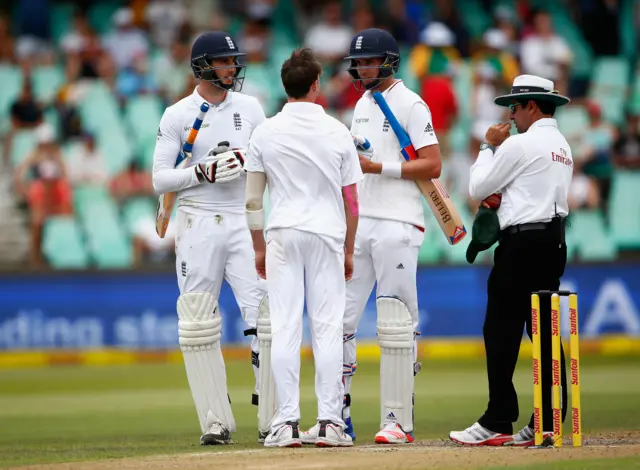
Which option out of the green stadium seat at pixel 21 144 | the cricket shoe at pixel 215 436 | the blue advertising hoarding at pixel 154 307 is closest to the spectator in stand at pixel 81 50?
the green stadium seat at pixel 21 144

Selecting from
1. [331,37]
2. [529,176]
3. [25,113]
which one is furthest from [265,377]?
[331,37]

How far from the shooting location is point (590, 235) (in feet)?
57.2

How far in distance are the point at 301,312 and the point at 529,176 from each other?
5.21ft

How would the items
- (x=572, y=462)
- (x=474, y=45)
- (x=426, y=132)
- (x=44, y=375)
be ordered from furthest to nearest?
(x=474, y=45) → (x=44, y=375) → (x=426, y=132) → (x=572, y=462)

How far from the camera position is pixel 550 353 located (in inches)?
299

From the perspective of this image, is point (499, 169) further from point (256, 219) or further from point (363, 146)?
point (256, 219)

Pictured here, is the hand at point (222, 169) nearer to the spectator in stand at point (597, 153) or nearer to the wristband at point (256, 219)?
the wristband at point (256, 219)

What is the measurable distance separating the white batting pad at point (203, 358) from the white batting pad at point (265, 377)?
9.4 inches

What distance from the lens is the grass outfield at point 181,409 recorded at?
26.0ft

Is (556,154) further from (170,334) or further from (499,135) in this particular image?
(170,334)

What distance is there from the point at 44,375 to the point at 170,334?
1941 mm

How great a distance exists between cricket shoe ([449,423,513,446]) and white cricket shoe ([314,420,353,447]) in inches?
30.7

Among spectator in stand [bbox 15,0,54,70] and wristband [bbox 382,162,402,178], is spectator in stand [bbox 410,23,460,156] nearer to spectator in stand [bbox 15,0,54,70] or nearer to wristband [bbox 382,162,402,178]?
spectator in stand [bbox 15,0,54,70]

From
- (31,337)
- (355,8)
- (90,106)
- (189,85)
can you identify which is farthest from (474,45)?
(31,337)
